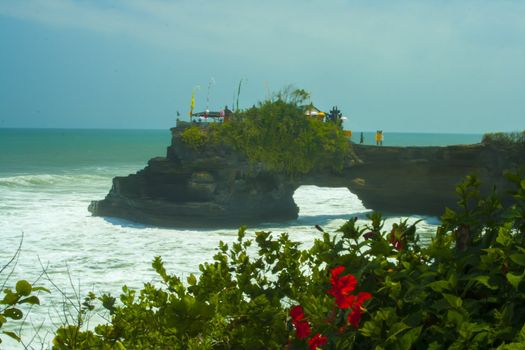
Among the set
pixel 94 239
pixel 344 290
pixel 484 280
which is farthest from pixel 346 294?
pixel 94 239

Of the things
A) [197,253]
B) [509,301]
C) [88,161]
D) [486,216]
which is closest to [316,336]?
[509,301]

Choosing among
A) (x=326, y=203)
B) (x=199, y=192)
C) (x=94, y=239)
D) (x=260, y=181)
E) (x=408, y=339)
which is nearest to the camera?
A: (x=408, y=339)

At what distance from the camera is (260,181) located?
1204 inches

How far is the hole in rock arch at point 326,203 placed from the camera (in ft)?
118

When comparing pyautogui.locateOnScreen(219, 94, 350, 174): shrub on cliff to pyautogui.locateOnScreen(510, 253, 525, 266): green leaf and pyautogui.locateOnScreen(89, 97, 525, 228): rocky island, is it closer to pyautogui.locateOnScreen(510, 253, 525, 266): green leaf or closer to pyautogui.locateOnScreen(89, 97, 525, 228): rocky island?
pyautogui.locateOnScreen(89, 97, 525, 228): rocky island

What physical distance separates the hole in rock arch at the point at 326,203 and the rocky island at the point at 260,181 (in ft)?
7.97

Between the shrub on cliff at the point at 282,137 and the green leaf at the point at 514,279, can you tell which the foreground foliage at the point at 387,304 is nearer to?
the green leaf at the point at 514,279

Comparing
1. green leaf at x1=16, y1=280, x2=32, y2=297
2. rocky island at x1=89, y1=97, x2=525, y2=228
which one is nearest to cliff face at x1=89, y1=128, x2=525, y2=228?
rocky island at x1=89, y1=97, x2=525, y2=228

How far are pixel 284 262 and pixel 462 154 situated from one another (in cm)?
2947

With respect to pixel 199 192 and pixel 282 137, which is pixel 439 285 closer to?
pixel 199 192

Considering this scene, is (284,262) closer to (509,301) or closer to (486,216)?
(486,216)

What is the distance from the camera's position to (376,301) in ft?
7.64

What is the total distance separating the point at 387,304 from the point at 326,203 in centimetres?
3859

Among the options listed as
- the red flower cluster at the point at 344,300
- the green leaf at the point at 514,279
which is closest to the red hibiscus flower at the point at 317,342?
the red flower cluster at the point at 344,300
